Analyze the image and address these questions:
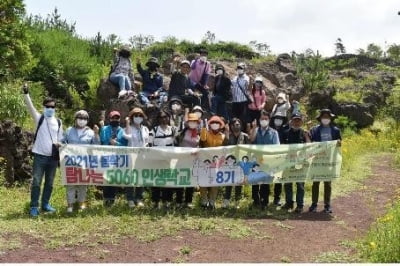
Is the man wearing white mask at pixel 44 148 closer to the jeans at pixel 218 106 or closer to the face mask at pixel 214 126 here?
the face mask at pixel 214 126

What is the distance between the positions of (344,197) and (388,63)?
25870mm

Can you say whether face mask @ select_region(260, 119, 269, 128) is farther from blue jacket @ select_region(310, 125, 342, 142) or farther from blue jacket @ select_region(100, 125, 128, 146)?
blue jacket @ select_region(100, 125, 128, 146)

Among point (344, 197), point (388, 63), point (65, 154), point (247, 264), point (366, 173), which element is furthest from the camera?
point (388, 63)

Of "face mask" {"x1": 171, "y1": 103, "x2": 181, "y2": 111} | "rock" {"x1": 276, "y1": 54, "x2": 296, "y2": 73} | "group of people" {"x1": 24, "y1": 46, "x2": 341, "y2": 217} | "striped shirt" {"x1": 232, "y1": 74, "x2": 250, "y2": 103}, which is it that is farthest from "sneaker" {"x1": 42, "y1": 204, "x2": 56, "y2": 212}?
"rock" {"x1": 276, "y1": 54, "x2": 296, "y2": 73}

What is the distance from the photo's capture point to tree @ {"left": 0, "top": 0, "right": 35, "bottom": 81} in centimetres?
1611

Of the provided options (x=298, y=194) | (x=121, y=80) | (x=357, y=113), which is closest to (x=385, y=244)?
(x=298, y=194)

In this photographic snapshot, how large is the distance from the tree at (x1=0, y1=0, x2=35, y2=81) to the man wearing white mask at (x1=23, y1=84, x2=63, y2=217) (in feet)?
26.2

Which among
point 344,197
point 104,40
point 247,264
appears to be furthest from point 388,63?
point 247,264

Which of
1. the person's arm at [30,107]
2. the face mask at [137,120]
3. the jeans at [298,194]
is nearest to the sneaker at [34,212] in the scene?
the person's arm at [30,107]

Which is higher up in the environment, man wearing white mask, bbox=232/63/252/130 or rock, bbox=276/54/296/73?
rock, bbox=276/54/296/73

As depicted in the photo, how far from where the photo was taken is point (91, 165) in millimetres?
9273

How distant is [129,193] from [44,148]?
158 centimetres

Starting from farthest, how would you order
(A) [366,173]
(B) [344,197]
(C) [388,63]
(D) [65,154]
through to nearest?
(C) [388,63] → (A) [366,173] → (B) [344,197] → (D) [65,154]

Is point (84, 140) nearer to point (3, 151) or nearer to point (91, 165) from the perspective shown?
point (91, 165)
